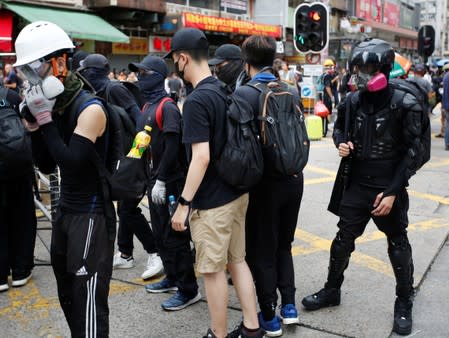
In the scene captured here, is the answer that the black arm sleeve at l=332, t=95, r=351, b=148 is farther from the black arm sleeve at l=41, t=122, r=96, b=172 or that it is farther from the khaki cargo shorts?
the black arm sleeve at l=41, t=122, r=96, b=172

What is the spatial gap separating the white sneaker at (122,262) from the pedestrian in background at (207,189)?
1.84 meters

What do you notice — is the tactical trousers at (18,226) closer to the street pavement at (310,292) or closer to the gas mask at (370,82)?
the street pavement at (310,292)

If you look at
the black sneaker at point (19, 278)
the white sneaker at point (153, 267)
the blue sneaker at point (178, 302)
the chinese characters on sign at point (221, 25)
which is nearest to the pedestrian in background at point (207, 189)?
the blue sneaker at point (178, 302)

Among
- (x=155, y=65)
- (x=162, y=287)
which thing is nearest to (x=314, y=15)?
(x=155, y=65)

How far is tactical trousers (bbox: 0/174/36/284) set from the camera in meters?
4.35

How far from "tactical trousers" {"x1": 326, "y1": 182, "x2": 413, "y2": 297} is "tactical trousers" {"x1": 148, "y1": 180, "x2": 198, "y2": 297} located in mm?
1086

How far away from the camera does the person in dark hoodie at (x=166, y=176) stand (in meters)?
3.80

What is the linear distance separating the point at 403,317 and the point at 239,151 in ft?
5.45

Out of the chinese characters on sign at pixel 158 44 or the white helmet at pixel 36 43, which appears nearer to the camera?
the white helmet at pixel 36 43

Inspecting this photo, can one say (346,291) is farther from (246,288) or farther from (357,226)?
(246,288)

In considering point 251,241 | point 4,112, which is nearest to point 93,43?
point 4,112

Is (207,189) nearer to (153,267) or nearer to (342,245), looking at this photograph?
(342,245)

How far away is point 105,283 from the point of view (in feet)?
9.31

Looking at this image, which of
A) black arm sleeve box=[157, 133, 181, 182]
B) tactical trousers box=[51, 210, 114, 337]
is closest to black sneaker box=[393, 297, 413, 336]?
black arm sleeve box=[157, 133, 181, 182]
